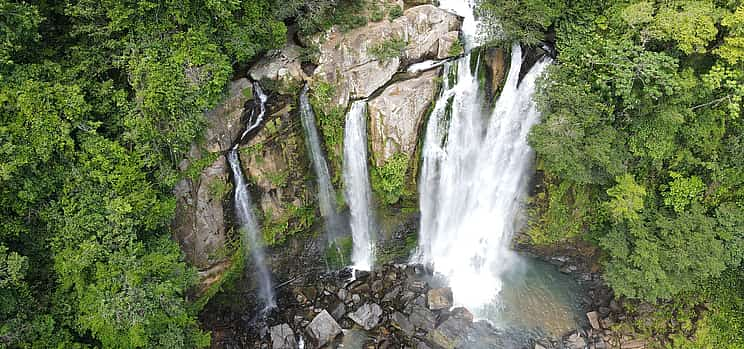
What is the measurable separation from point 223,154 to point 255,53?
9.15 feet

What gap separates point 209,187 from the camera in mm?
11883

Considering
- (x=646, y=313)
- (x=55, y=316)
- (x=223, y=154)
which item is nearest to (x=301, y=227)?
(x=223, y=154)

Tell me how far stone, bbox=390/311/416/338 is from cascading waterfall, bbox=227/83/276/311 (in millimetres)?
3860

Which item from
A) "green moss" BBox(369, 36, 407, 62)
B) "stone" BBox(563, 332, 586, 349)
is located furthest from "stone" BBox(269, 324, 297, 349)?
"green moss" BBox(369, 36, 407, 62)

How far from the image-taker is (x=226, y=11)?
997 centimetres

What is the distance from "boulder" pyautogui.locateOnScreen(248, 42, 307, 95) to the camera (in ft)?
39.3

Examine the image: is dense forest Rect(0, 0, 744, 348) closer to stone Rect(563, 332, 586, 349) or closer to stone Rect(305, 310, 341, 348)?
stone Rect(563, 332, 586, 349)

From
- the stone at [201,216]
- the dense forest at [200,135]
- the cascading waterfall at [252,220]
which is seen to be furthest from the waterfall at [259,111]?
the stone at [201,216]

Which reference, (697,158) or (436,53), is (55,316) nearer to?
(436,53)

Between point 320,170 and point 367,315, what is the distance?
4.73 metres

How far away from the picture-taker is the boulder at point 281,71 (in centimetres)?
1198

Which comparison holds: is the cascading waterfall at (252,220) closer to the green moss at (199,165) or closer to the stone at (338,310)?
the green moss at (199,165)

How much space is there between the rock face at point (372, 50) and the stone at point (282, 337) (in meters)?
6.98

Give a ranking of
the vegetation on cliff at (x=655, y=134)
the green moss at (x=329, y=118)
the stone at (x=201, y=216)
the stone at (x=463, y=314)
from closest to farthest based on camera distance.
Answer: the vegetation on cliff at (x=655, y=134), the stone at (x=201, y=216), the green moss at (x=329, y=118), the stone at (x=463, y=314)
